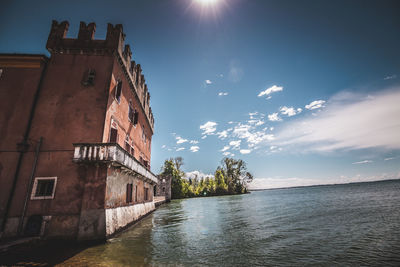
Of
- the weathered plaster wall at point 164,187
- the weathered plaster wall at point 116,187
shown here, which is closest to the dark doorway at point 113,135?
the weathered plaster wall at point 116,187

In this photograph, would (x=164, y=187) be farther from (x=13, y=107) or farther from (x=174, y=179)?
(x=13, y=107)

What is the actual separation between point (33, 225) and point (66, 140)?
15.5 ft

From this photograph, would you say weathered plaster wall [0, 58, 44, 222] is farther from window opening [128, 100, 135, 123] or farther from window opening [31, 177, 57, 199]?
window opening [128, 100, 135, 123]

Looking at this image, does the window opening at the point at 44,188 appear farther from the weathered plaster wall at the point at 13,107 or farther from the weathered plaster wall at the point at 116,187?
the weathered plaster wall at the point at 116,187

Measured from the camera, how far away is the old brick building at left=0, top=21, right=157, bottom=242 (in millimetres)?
9375

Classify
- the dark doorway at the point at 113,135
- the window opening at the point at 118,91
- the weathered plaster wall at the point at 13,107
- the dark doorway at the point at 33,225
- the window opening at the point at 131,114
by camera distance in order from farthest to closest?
the window opening at the point at 131,114, the window opening at the point at 118,91, the dark doorway at the point at 113,135, the weathered plaster wall at the point at 13,107, the dark doorway at the point at 33,225

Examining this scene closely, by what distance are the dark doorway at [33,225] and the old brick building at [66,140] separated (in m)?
0.05

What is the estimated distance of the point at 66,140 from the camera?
1087 cm

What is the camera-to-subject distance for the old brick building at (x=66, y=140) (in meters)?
9.38

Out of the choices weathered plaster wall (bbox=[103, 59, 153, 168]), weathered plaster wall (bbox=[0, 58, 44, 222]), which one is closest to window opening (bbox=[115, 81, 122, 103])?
weathered plaster wall (bbox=[103, 59, 153, 168])

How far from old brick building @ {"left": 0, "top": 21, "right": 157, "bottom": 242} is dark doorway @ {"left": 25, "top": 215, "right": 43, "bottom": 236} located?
0.05 meters

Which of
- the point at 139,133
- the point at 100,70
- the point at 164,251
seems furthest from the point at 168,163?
the point at 164,251

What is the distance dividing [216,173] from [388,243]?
7063cm

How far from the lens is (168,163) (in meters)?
56.9
